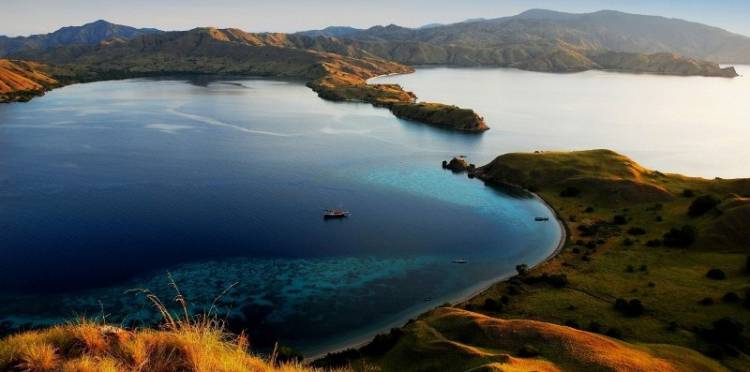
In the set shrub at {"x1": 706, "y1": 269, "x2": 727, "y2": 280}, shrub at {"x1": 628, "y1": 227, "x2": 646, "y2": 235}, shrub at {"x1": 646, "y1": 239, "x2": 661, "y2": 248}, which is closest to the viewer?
shrub at {"x1": 706, "y1": 269, "x2": 727, "y2": 280}

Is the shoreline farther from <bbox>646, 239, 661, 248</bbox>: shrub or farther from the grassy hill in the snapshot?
the grassy hill

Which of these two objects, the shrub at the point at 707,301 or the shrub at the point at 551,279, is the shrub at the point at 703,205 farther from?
the shrub at the point at 551,279

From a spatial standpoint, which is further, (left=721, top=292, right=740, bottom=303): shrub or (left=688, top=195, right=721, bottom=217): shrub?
(left=688, top=195, right=721, bottom=217): shrub

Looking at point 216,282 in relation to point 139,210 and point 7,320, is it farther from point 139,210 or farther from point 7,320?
point 139,210

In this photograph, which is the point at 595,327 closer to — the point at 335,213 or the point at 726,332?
the point at 726,332

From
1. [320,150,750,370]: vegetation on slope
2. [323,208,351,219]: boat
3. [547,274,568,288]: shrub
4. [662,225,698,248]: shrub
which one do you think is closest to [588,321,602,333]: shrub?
[320,150,750,370]: vegetation on slope
